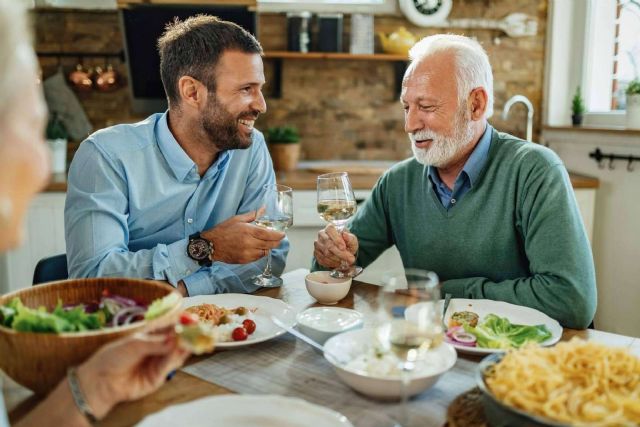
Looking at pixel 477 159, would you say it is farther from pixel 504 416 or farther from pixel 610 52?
pixel 610 52

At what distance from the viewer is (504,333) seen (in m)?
1.30

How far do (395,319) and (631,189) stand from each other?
8.33 ft

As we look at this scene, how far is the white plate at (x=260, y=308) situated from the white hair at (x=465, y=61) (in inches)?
34.8

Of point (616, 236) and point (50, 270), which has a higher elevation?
point (50, 270)

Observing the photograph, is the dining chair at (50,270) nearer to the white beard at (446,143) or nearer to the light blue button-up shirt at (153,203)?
the light blue button-up shirt at (153,203)

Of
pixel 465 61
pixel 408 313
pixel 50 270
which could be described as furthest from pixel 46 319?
pixel 465 61

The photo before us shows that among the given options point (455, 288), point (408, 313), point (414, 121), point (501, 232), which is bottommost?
point (455, 288)

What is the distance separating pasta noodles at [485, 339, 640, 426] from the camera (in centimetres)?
84

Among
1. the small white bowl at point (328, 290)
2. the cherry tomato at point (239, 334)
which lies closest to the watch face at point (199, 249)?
the small white bowl at point (328, 290)

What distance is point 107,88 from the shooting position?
3684 mm

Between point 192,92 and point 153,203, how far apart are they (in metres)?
0.39

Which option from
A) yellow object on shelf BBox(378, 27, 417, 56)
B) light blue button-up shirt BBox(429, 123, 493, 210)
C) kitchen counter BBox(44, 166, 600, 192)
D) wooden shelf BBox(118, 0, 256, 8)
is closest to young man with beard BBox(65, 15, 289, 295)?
light blue button-up shirt BBox(429, 123, 493, 210)

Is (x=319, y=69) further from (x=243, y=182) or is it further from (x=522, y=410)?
(x=522, y=410)

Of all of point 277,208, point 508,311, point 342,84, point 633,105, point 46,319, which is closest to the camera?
point 46,319
